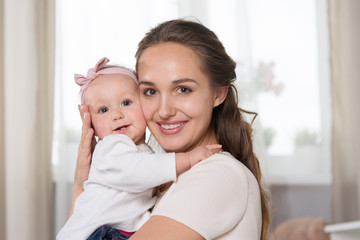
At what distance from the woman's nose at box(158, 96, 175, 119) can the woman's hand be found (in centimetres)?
34

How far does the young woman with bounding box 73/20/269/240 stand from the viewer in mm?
1238

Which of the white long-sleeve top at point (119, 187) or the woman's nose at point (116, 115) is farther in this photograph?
the woman's nose at point (116, 115)

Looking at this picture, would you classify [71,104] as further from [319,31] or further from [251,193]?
[251,193]

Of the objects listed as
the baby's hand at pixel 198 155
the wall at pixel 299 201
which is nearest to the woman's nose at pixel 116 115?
the baby's hand at pixel 198 155

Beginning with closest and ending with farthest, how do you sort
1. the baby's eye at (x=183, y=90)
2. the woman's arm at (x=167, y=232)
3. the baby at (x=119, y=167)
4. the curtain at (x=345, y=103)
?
the woman's arm at (x=167, y=232), the baby at (x=119, y=167), the baby's eye at (x=183, y=90), the curtain at (x=345, y=103)

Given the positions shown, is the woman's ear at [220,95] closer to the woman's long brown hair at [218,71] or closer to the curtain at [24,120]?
the woman's long brown hair at [218,71]

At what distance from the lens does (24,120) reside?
341 centimetres

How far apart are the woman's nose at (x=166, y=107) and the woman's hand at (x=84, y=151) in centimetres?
34

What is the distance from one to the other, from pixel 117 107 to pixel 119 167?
0.27m

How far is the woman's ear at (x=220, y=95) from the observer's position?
169cm

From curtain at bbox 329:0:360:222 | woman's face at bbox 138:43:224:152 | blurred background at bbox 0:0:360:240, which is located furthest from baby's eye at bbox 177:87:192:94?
curtain at bbox 329:0:360:222

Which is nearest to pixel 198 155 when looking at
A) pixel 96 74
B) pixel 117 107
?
pixel 117 107

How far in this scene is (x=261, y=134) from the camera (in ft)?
10.4

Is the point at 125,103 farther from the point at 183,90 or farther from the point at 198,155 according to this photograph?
the point at 198,155
